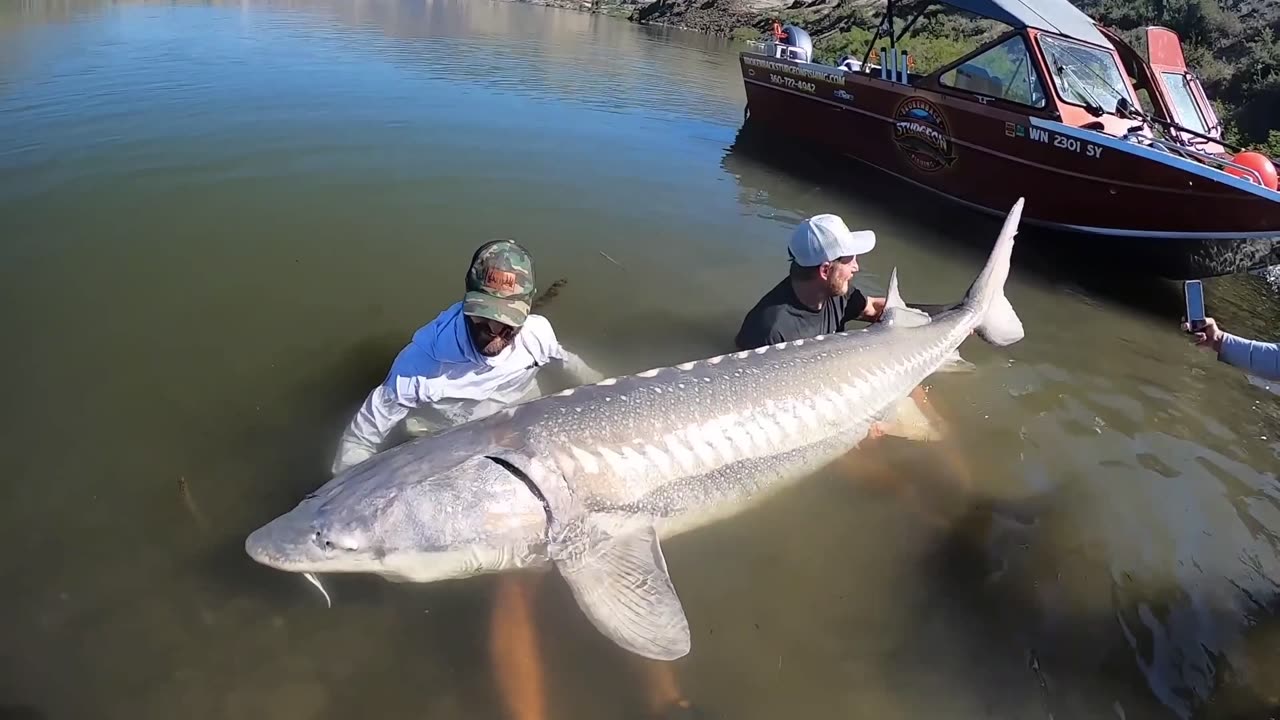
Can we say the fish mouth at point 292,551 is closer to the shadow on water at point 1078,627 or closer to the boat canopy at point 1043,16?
the shadow on water at point 1078,627

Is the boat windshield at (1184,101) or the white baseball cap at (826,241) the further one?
the boat windshield at (1184,101)

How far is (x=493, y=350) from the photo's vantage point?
10.2ft

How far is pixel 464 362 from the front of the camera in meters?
3.14

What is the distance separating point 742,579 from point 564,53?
19.5 metres

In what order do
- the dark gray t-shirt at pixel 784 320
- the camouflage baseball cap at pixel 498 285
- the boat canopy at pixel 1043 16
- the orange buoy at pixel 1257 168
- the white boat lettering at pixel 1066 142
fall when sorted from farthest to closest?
the boat canopy at pixel 1043 16 → the white boat lettering at pixel 1066 142 → the orange buoy at pixel 1257 168 → the dark gray t-shirt at pixel 784 320 → the camouflage baseball cap at pixel 498 285

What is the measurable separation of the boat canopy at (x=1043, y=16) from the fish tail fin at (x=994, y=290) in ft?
14.6

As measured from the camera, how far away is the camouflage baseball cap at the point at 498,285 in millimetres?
2824

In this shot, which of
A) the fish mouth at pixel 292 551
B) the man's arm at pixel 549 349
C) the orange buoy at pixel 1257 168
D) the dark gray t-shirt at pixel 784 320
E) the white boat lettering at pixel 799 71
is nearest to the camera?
the fish mouth at pixel 292 551

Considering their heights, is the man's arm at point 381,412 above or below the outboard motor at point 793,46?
below

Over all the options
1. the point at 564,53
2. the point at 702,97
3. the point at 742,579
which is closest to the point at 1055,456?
the point at 742,579

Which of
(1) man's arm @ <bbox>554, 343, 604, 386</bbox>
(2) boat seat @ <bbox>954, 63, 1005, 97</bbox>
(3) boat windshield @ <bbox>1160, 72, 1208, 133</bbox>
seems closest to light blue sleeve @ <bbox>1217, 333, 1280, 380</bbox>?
(1) man's arm @ <bbox>554, 343, 604, 386</bbox>

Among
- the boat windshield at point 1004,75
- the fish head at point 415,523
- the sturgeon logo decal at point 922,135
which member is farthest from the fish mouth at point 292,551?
the sturgeon logo decal at point 922,135

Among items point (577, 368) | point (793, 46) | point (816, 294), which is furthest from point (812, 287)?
point (793, 46)

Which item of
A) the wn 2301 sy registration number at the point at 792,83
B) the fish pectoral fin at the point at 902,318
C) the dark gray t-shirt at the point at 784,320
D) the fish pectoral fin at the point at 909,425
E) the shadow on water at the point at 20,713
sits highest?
the wn 2301 sy registration number at the point at 792,83
